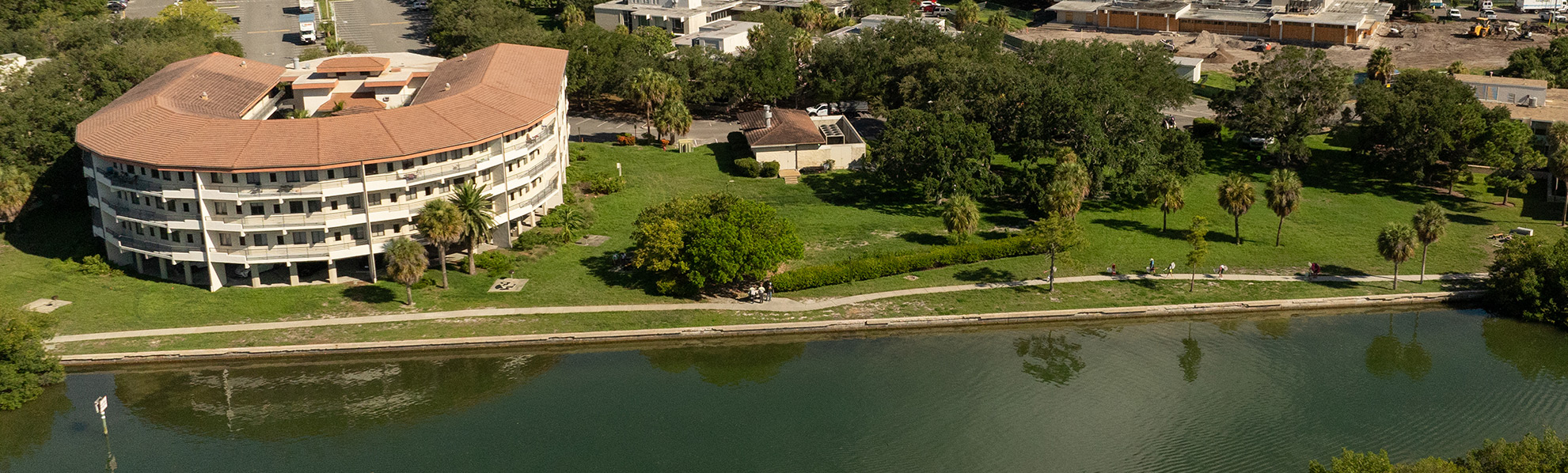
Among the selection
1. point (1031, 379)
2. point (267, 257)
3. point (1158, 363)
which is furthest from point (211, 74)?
point (1158, 363)

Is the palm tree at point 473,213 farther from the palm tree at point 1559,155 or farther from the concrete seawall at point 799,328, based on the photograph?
the palm tree at point 1559,155

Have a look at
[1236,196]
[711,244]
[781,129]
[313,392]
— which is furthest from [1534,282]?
[313,392]

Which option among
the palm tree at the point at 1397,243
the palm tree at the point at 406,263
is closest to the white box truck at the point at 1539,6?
the palm tree at the point at 1397,243

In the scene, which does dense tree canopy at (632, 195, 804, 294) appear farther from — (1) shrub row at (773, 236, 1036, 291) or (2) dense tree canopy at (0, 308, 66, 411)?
(2) dense tree canopy at (0, 308, 66, 411)

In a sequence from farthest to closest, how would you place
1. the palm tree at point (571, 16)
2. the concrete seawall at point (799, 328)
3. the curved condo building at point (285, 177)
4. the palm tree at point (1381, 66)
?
the palm tree at point (571, 16)
the palm tree at point (1381, 66)
the curved condo building at point (285, 177)
the concrete seawall at point (799, 328)

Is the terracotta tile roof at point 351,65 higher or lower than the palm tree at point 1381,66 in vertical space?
higher

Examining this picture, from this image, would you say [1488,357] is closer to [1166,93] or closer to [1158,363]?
[1158,363]
